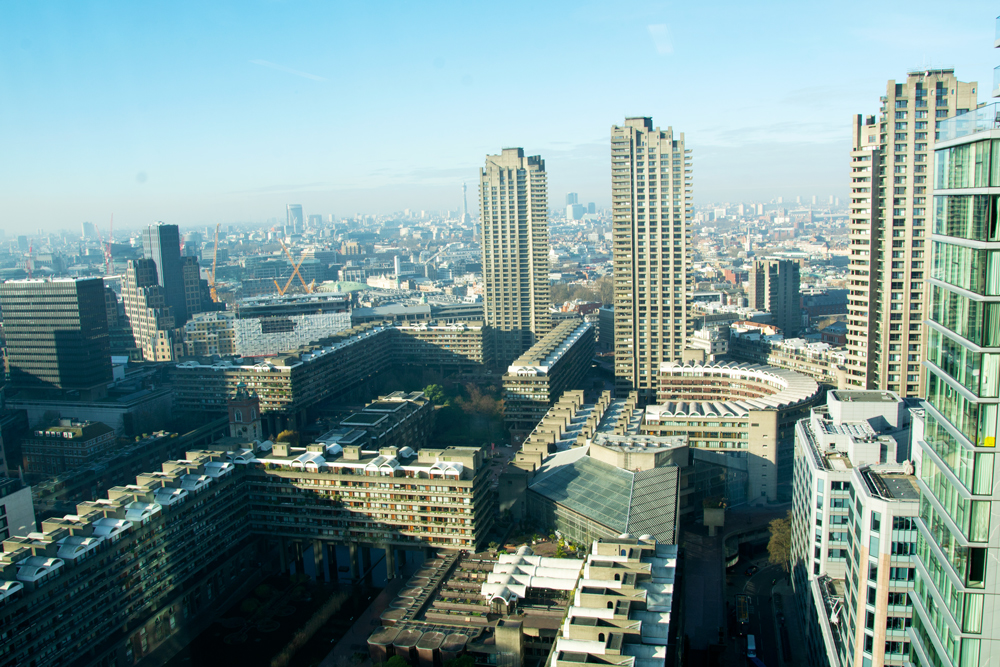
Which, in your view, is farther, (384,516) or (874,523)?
(384,516)

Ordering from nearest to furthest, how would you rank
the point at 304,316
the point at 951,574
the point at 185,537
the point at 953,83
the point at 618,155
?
the point at 951,574, the point at 185,537, the point at 953,83, the point at 618,155, the point at 304,316

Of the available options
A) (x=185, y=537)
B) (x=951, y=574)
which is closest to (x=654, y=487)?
(x=185, y=537)

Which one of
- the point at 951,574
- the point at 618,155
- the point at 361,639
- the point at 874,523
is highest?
the point at 618,155

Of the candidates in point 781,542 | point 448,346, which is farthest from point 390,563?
point 448,346

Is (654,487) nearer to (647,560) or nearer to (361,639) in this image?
(647,560)

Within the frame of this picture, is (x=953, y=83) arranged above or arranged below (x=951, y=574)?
above

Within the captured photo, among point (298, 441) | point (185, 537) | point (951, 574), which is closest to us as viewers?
point (951, 574)
